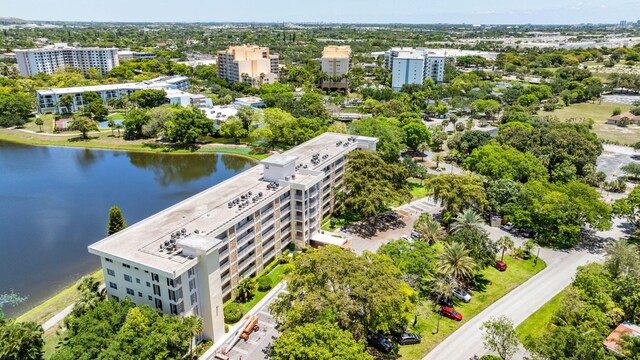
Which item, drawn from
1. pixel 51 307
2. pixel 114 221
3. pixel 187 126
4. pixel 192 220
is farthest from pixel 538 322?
pixel 187 126

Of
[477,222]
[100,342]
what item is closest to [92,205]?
[100,342]

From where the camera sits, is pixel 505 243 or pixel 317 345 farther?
pixel 505 243

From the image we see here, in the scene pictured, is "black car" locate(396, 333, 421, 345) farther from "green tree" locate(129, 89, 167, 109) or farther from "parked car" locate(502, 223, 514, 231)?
"green tree" locate(129, 89, 167, 109)

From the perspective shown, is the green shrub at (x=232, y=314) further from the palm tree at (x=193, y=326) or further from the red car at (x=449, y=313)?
the red car at (x=449, y=313)

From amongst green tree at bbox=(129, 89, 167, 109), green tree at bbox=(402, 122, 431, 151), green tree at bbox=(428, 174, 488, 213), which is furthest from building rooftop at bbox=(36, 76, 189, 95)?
green tree at bbox=(428, 174, 488, 213)

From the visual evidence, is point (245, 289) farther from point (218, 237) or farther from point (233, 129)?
point (233, 129)

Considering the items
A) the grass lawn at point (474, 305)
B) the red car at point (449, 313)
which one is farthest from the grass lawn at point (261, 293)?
the red car at point (449, 313)
